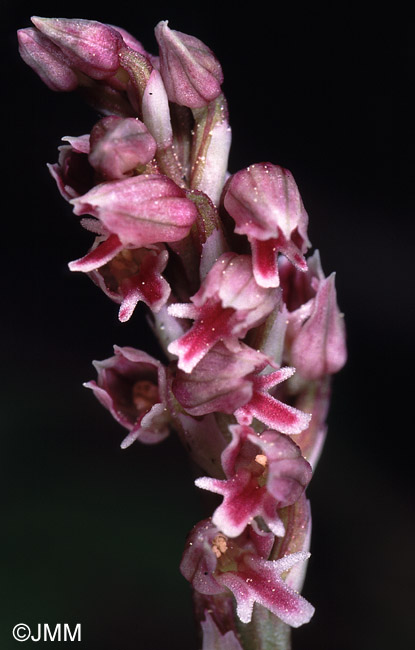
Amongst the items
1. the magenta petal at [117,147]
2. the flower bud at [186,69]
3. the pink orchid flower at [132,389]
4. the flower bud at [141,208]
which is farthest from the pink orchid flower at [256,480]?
the flower bud at [186,69]

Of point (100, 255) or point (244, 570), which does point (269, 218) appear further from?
point (244, 570)

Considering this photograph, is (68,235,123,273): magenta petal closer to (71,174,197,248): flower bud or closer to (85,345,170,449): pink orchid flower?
(71,174,197,248): flower bud

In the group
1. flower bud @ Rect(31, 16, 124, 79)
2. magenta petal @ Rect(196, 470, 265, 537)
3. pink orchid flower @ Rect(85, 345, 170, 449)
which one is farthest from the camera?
pink orchid flower @ Rect(85, 345, 170, 449)

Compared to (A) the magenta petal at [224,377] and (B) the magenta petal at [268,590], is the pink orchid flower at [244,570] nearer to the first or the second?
(B) the magenta petal at [268,590]

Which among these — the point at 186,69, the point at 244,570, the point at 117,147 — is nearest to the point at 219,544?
the point at 244,570

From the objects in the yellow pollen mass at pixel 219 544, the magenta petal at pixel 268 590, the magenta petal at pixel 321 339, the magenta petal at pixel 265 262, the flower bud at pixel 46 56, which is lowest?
the magenta petal at pixel 268 590

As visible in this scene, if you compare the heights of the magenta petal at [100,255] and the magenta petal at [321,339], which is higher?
the magenta petal at [100,255]

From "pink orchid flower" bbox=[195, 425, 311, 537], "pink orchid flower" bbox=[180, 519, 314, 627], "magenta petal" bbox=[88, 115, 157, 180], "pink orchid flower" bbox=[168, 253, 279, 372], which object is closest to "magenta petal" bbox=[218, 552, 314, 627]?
"pink orchid flower" bbox=[180, 519, 314, 627]

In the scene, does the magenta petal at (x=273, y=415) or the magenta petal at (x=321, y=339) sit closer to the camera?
the magenta petal at (x=273, y=415)

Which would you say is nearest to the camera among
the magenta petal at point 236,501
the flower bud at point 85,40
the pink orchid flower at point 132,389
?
the magenta petal at point 236,501
